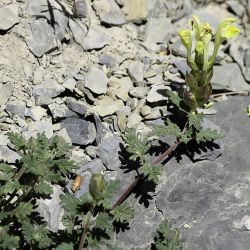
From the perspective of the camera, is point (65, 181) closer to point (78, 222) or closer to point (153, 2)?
point (78, 222)

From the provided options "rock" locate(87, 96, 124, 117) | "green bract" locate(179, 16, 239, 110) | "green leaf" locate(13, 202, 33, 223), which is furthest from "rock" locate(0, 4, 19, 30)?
"green leaf" locate(13, 202, 33, 223)

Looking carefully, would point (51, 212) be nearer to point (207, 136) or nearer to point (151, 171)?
point (151, 171)

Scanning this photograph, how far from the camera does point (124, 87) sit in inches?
176

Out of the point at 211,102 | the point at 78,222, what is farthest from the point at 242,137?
the point at 78,222

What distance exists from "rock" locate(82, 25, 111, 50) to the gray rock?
0.66 feet

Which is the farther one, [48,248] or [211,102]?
[211,102]

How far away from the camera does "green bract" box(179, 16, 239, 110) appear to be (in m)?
4.00

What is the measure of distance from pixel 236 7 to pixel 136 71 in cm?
154

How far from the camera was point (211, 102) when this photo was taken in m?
4.60

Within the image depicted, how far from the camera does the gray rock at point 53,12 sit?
14.4ft

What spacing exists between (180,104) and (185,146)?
330mm

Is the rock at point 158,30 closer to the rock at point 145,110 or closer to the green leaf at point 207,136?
the rock at point 145,110

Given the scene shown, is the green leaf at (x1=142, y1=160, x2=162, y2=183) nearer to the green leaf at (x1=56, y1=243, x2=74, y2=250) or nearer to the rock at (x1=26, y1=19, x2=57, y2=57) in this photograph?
the green leaf at (x1=56, y1=243, x2=74, y2=250)

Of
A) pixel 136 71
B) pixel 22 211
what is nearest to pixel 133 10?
pixel 136 71
